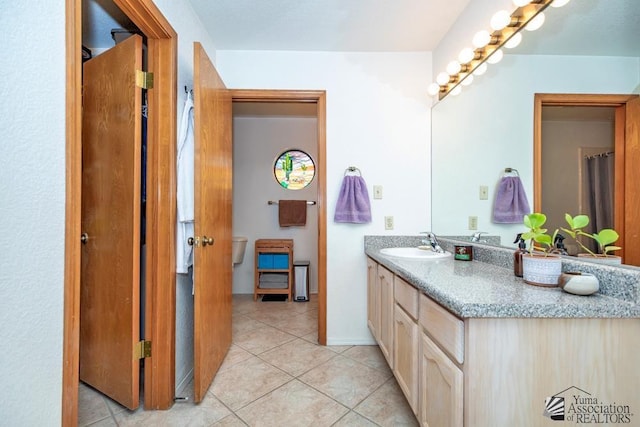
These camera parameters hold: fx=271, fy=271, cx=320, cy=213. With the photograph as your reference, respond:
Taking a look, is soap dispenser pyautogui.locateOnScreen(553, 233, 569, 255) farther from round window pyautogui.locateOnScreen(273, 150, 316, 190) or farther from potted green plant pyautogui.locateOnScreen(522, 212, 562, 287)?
round window pyautogui.locateOnScreen(273, 150, 316, 190)

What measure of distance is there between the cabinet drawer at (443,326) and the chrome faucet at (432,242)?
0.82 metres

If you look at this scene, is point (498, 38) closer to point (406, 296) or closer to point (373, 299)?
point (406, 296)

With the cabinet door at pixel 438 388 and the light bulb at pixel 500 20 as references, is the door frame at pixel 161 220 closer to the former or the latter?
the cabinet door at pixel 438 388

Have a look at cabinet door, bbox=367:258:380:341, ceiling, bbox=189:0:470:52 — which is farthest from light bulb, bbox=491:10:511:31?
cabinet door, bbox=367:258:380:341

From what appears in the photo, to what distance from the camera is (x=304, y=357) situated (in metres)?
1.92

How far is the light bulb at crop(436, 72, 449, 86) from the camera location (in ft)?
6.14

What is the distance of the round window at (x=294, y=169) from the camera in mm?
3607

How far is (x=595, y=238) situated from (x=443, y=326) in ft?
2.05

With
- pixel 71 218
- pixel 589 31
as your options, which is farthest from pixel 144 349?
pixel 589 31

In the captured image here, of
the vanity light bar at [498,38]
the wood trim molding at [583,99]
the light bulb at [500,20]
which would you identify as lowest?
the wood trim molding at [583,99]

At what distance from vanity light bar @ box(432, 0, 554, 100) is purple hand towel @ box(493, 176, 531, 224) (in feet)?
2.31

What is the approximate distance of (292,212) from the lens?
3.46 metres

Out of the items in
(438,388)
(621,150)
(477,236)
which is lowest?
(438,388)

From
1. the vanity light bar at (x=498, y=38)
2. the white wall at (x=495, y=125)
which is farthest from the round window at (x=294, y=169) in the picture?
the vanity light bar at (x=498, y=38)
